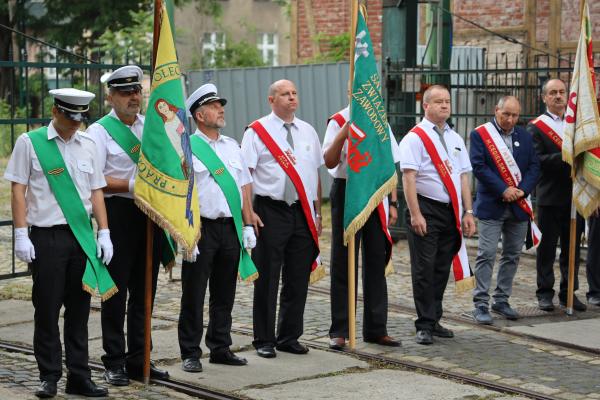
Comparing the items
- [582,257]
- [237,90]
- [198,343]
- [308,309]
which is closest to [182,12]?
[237,90]

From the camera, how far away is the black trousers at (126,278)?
7.84 m

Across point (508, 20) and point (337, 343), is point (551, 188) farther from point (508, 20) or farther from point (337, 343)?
point (508, 20)

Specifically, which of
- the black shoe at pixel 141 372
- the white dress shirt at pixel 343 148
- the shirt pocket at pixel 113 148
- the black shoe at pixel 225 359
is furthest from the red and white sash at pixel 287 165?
the black shoe at pixel 141 372

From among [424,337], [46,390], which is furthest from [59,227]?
[424,337]

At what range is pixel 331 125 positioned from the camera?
9.33 metres

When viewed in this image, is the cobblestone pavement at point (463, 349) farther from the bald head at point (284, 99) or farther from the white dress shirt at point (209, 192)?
the bald head at point (284, 99)

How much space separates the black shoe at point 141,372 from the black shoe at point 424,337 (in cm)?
224

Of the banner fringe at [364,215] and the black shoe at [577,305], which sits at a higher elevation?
the banner fringe at [364,215]

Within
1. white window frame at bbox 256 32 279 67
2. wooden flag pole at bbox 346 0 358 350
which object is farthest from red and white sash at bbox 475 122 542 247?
white window frame at bbox 256 32 279 67

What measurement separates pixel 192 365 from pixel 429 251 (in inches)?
89.6

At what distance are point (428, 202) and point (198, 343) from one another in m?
2.30

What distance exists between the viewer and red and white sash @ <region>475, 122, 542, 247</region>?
10430mm

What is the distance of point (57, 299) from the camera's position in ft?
24.2

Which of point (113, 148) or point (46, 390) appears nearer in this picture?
point (46, 390)
